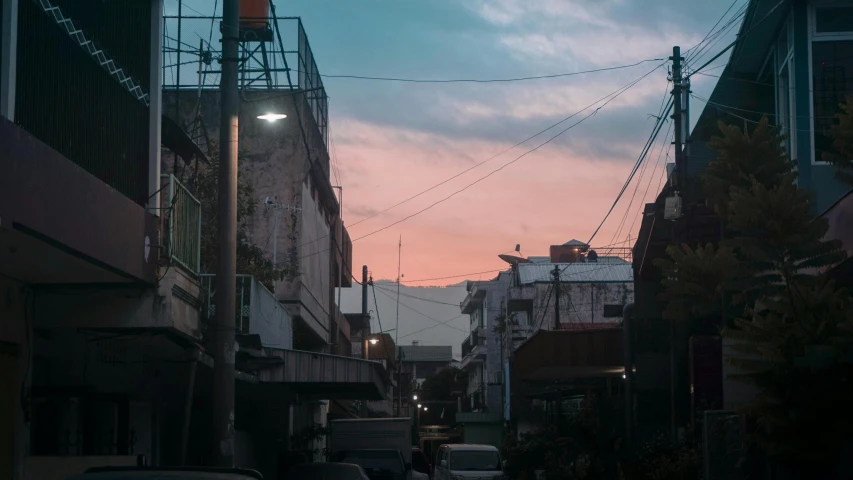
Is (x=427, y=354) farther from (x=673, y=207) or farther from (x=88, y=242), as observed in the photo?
(x=88, y=242)

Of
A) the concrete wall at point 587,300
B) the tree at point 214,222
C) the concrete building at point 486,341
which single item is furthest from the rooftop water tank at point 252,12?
the concrete building at point 486,341

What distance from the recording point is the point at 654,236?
20516 mm

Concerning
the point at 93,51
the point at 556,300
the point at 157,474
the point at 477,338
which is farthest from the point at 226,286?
the point at 477,338

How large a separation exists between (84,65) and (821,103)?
1158cm

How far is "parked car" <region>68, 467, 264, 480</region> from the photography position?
7.76 meters

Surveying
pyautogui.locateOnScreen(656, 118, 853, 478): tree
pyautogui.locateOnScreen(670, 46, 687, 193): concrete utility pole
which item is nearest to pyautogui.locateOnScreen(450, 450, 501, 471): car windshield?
pyautogui.locateOnScreen(670, 46, 687, 193): concrete utility pole

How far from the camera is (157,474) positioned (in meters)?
7.87

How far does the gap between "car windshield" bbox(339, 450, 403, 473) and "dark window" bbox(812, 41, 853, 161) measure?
12.1 metres

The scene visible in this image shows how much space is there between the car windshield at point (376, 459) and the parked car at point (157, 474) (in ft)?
49.9

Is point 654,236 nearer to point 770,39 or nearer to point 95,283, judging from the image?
point 770,39

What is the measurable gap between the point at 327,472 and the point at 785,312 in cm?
860

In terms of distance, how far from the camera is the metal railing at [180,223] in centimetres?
1122

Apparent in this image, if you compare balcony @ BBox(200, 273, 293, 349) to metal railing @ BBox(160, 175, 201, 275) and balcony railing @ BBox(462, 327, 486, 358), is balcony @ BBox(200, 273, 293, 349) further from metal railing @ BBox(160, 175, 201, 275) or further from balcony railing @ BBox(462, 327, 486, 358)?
balcony railing @ BBox(462, 327, 486, 358)

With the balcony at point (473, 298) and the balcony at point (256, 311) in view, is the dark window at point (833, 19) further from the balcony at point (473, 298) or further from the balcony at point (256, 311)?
the balcony at point (473, 298)
